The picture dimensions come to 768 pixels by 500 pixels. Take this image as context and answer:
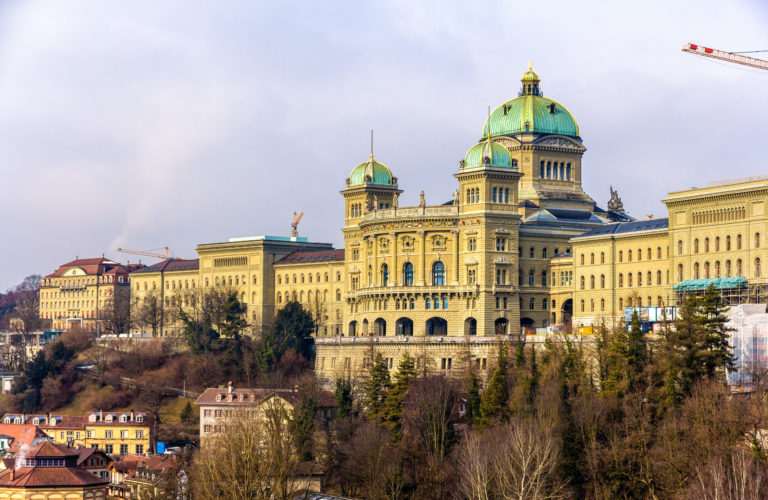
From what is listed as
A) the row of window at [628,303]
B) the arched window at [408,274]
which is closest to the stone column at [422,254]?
the arched window at [408,274]

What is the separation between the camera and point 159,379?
182 meters

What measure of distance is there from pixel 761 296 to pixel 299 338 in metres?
63.9

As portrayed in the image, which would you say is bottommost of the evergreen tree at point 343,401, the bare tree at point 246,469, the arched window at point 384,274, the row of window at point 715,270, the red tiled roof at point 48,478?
the red tiled roof at point 48,478

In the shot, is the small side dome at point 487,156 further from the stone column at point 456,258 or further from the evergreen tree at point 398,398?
the evergreen tree at point 398,398

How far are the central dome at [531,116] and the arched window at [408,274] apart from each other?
22.9 meters

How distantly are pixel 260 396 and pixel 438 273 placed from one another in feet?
92.8

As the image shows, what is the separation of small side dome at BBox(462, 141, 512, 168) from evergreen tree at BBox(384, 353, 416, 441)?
29.8 meters

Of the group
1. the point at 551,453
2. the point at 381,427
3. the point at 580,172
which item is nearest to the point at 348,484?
the point at 381,427

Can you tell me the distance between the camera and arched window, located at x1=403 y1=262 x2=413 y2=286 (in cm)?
16388

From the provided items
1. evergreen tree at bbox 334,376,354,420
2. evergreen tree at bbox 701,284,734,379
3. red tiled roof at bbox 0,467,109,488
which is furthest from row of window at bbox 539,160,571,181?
red tiled roof at bbox 0,467,109,488

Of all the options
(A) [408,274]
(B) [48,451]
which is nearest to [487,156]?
(A) [408,274]

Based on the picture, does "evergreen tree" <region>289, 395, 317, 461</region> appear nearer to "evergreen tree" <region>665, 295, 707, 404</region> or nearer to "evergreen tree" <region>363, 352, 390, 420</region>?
"evergreen tree" <region>363, 352, 390, 420</region>

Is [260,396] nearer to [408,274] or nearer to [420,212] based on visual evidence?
[408,274]

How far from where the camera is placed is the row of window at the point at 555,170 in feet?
586
